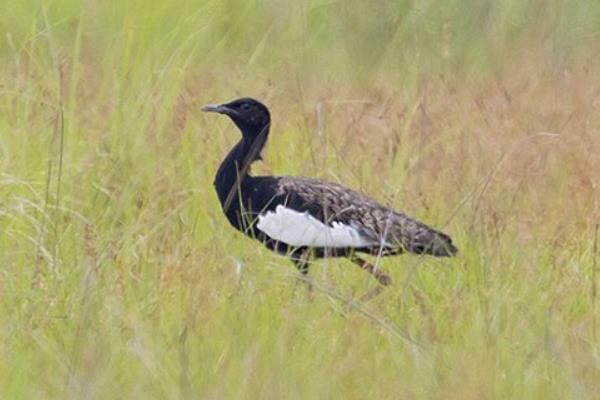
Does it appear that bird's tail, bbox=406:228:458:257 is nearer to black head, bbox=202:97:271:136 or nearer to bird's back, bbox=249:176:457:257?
bird's back, bbox=249:176:457:257

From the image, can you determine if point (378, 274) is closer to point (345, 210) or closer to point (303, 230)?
point (345, 210)

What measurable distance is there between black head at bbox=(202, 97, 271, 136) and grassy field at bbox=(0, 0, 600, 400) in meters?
0.15

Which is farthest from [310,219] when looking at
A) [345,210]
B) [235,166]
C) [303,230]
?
[235,166]

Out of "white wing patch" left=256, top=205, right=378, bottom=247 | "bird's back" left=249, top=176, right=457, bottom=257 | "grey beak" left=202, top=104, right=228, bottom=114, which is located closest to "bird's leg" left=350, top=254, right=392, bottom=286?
"bird's back" left=249, top=176, right=457, bottom=257

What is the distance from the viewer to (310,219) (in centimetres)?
597

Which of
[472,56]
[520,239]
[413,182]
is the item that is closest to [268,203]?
[413,182]

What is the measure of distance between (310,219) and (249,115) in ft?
2.31

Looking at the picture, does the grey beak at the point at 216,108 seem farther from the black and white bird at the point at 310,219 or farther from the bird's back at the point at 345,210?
the bird's back at the point at 345,210

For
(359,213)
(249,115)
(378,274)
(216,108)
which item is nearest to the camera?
(378,274)

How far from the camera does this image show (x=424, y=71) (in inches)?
313

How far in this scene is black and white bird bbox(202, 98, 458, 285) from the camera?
5.67m

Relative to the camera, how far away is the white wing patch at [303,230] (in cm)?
580

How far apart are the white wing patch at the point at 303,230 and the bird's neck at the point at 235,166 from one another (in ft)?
0.51

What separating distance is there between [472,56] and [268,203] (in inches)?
102
